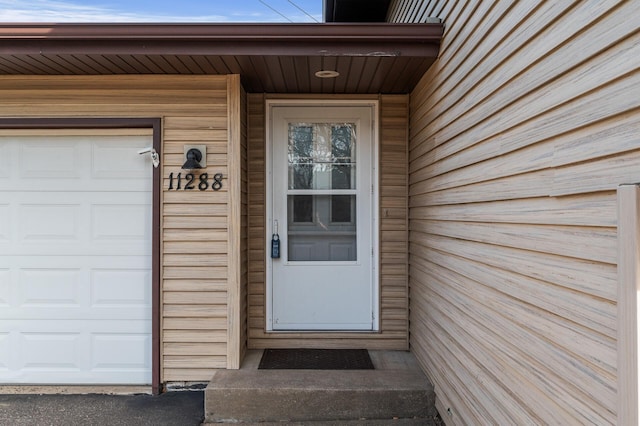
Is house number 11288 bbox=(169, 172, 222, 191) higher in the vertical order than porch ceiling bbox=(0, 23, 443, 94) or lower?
lower

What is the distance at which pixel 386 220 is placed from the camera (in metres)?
3.54

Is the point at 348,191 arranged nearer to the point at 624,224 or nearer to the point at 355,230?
the point at 355,230

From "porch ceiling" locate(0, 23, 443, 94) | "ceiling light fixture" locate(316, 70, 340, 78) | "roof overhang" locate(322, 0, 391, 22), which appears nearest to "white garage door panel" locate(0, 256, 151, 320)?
"porch ceiling" locate(0, 23, 443, 94)

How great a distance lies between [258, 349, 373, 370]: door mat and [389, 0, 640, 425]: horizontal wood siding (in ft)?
2.37

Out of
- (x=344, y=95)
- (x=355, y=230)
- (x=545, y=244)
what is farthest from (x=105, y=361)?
(x=545, y=244)

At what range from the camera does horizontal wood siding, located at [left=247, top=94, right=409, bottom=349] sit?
11.5 ft

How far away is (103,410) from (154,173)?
166 cm

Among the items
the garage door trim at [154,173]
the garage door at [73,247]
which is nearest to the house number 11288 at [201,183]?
the garage door trim at [154,173]

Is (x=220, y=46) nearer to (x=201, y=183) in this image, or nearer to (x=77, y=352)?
(x=201, y=183)

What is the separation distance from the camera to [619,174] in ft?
3.66

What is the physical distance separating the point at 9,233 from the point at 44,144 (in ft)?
2.37

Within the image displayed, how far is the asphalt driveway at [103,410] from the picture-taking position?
2.66 meters

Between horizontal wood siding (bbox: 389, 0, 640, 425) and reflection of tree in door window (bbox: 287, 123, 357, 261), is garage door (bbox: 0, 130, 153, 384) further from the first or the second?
horizontal wood siding (bbox: 389, 0, 640, 425)

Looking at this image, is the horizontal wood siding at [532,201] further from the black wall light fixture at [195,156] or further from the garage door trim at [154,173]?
the garage door trim at [154,173]
